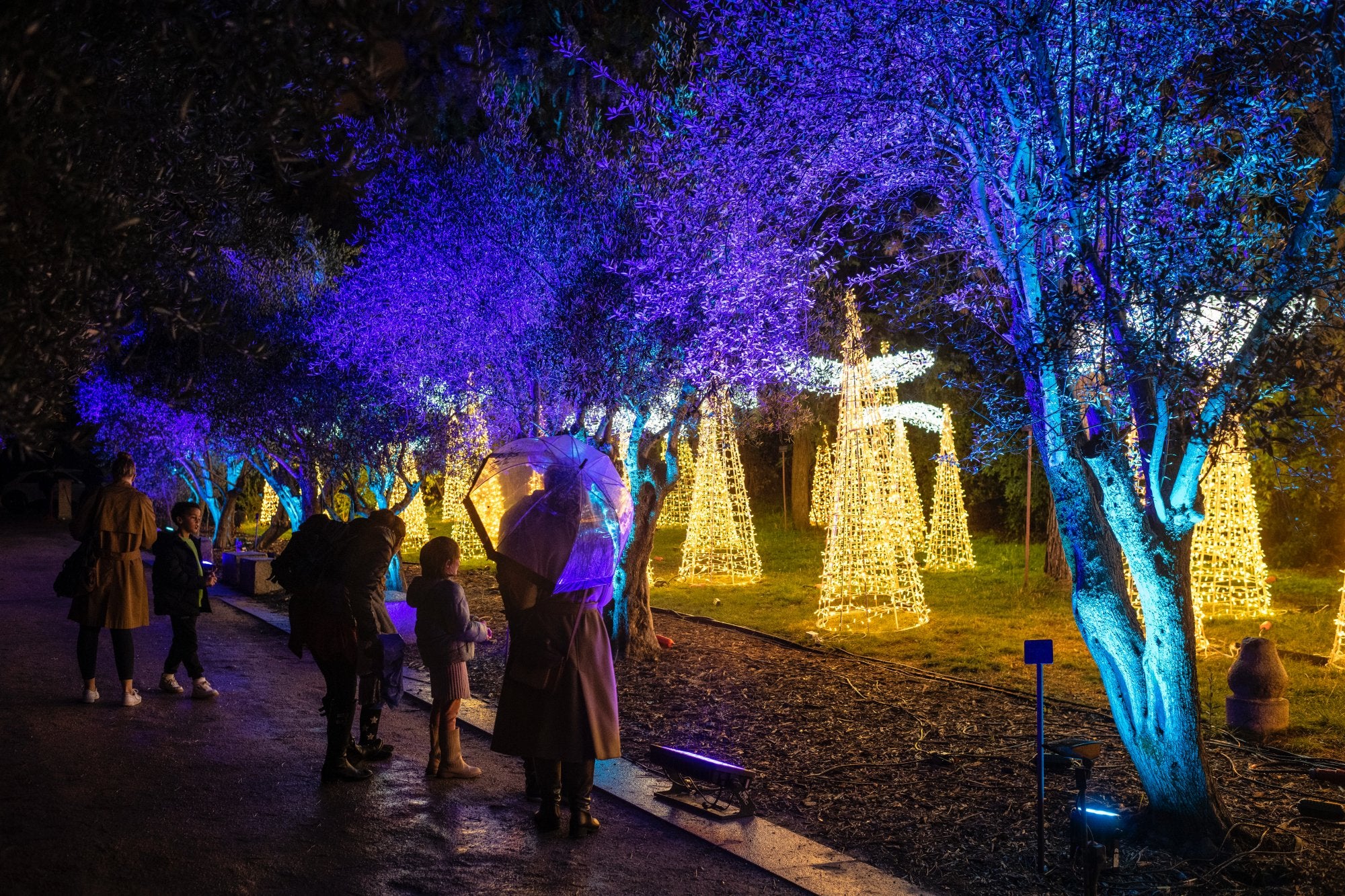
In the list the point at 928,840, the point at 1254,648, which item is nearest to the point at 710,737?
the point at 928,840

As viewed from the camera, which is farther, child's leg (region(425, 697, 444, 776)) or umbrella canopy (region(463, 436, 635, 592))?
child's leg (region(425, 697, 444, 776))

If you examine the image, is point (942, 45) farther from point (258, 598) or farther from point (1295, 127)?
point (258, 598)

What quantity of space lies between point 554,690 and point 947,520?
18080 millimetres

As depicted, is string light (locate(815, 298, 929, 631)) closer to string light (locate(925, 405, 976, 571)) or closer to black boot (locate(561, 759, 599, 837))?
string light (locate(925, 405, 976, 571))

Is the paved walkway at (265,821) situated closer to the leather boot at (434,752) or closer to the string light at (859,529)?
the leather boot at (434,752)

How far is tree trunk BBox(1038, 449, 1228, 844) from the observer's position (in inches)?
236

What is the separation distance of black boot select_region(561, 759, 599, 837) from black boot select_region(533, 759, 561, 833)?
0.25ft

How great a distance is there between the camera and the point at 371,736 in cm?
738

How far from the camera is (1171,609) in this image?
6074 mm

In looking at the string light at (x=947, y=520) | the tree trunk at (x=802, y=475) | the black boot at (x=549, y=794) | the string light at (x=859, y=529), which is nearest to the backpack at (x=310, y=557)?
the black boot at (x=549, y=794)

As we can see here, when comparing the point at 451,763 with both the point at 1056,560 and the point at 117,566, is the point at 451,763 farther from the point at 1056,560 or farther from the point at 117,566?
the point at 1056,560

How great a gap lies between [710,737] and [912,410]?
1290cm

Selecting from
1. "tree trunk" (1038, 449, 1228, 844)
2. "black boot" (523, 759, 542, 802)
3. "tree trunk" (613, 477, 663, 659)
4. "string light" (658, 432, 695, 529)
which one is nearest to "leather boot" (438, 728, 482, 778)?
"black boot" (523, 759, 542, 802)

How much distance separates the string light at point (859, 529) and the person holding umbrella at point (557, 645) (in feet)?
29.4
